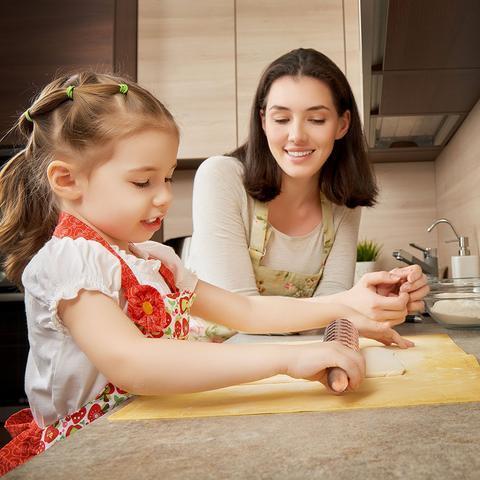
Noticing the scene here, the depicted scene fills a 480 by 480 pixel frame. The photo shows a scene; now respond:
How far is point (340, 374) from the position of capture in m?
0.55

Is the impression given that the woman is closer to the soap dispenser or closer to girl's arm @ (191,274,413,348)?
girl's arm @ (191,274,413,348)

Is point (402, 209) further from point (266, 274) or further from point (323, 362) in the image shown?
point (323, 362)

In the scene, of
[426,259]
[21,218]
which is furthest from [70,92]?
[426,259]

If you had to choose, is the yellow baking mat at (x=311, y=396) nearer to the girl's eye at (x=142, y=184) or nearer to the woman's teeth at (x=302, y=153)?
the girl's eye at (x=142, y=184)

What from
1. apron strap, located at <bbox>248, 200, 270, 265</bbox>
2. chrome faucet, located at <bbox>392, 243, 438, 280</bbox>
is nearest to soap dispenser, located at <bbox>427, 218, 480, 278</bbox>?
chrome faucet, located at <bbox>392, 243, 438, 280</bbox>

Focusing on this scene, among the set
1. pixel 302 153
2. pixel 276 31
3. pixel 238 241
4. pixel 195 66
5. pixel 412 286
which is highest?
pixel 276 31

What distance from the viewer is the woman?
1324mm

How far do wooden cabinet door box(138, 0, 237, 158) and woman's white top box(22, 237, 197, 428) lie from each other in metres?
1.98

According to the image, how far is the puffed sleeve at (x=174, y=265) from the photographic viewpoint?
890 millimetres

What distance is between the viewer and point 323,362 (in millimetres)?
557

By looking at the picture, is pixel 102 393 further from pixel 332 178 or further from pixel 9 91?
pixel 9 91

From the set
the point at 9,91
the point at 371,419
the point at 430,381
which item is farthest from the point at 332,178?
the point at 9,91

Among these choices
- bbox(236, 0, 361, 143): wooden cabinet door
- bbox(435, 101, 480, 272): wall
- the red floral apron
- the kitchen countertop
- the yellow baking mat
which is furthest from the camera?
bbox(236, 0, 361, 143): wooden cabinet door

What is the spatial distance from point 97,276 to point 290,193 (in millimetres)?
895
